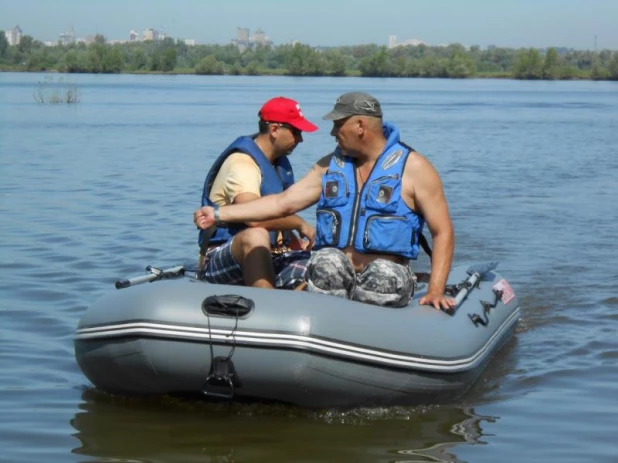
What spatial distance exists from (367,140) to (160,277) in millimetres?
1289

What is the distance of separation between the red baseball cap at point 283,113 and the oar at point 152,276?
0.94 metres

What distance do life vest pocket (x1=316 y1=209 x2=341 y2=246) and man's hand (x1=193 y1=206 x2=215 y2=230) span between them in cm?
53

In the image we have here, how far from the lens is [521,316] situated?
7.78m

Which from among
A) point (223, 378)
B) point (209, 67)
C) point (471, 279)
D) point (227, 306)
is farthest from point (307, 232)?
point (209, 67)

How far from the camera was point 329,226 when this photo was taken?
5.72 meters

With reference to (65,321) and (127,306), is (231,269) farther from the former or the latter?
(65,321)

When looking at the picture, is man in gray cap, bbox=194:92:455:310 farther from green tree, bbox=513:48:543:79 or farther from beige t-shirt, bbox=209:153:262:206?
green tree, bbox=513:48:543:79

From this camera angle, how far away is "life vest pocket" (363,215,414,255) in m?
5.59

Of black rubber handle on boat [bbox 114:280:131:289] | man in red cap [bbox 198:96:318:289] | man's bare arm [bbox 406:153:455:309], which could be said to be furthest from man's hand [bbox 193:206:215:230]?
man's bare arm [bbox 406:153:455:309]

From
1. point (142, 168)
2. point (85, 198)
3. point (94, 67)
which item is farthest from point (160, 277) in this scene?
point (94, 67)

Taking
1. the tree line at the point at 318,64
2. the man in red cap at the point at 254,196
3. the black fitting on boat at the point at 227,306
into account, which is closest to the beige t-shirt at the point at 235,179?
the man in red cap at the point at 254,196

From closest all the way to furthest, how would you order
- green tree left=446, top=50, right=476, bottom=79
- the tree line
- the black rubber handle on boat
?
the black rubber handle on boat
the tree line
green tree left=446, top=50, right=476, bottom=79

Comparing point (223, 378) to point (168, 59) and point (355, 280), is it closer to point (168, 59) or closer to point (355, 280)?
point (355, 280)

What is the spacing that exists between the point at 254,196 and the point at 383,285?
0.86 m
